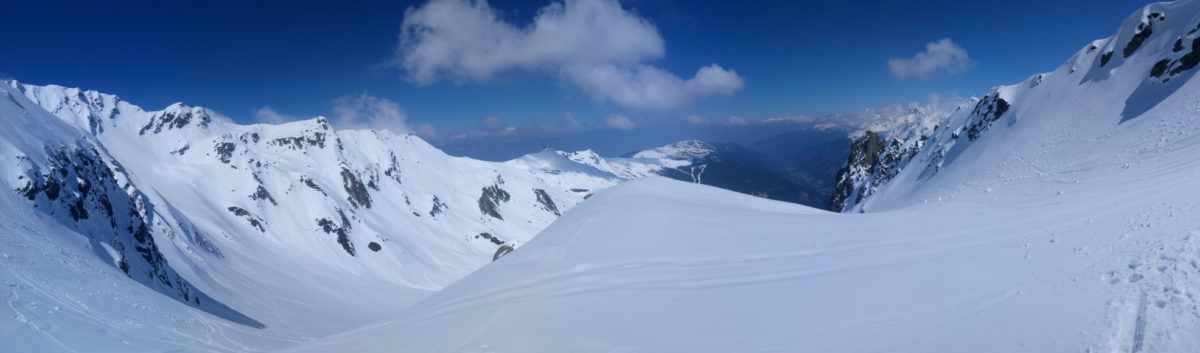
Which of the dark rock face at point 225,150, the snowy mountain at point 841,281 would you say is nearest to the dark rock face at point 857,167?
the snowy mountain at point 841,281

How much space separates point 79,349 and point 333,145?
20087cm

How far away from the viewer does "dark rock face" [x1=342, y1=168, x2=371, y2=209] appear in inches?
6767

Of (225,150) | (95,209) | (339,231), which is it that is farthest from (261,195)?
(95,209)

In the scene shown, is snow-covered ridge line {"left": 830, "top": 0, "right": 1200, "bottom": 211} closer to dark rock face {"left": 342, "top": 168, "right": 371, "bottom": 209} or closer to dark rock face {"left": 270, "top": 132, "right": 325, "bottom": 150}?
dark rock face {"left": 342, "top": 168, "right": 371, "bottom": 209}

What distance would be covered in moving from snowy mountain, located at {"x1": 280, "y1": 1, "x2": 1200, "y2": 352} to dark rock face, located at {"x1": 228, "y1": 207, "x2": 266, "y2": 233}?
12571cm

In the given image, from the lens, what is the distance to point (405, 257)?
454 ft

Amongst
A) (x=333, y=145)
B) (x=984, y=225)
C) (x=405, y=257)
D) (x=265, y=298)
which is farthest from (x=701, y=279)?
(x=333, y=145)

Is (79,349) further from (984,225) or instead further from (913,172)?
(913,172)

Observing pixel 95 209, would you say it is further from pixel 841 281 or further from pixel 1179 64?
pixel 1179 64

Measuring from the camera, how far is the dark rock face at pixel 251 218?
119 m

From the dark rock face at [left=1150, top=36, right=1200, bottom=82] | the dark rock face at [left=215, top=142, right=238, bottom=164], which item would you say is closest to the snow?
the dark rock face at [left=1150, top=36, right=1200, bottom=82]

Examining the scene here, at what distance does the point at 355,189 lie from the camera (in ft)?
577

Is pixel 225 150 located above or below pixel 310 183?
above

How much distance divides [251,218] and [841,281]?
462 feet
